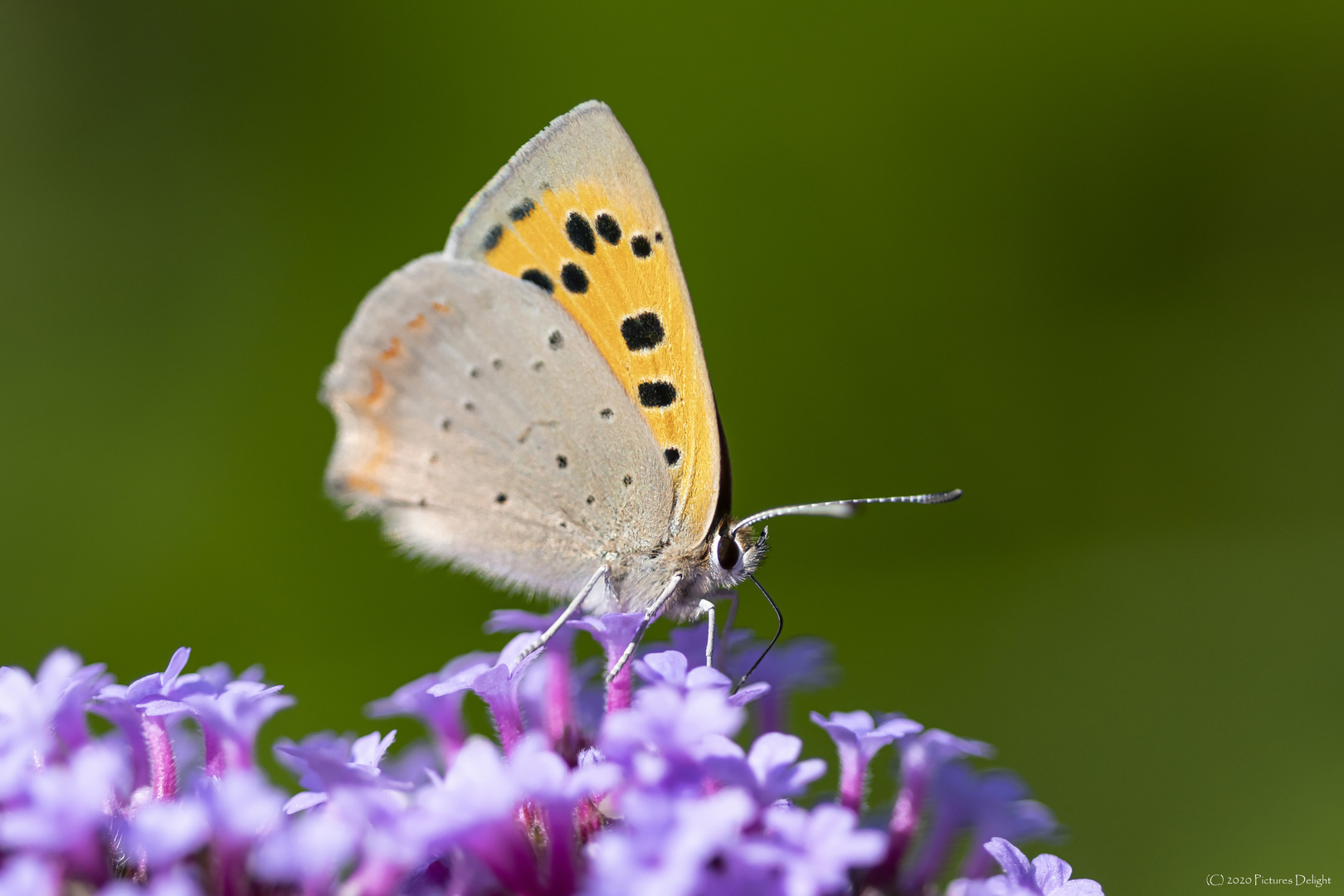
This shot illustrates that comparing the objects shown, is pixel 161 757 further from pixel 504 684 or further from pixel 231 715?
pixel 504 684

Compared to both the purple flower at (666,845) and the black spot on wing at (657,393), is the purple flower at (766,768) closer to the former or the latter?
the purple flower at (666,845)

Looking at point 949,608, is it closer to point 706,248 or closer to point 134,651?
point 706,248

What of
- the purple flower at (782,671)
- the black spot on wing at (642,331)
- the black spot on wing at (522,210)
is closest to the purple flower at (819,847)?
the purple flower at (782,671)

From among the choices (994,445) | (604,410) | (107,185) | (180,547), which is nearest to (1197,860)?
(994,445)

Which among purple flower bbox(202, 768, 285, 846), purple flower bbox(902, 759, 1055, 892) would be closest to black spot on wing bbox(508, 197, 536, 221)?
purple flower bbox(202, 768, 285, 846)

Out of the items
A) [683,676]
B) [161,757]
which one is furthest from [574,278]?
[161,757]

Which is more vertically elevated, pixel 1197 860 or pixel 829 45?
pixel 829 45
